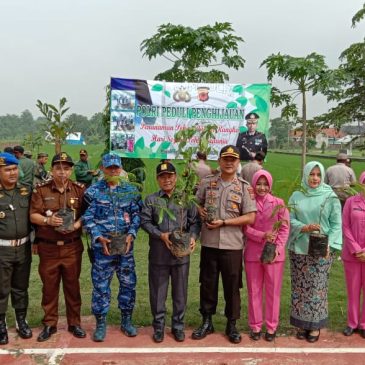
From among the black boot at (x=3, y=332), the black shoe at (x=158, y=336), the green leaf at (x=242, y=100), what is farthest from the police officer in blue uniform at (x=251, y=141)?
the black boot at (x=3, y=332)

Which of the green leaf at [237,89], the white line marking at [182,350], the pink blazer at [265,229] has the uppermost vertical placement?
the green leaf at [237,89]

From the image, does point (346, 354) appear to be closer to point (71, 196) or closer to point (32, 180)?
point (71, 196)

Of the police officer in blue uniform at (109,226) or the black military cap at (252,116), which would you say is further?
the black military cap at (252,116)

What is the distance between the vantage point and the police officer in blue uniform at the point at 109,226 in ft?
11.5

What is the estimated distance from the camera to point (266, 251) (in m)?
3.37

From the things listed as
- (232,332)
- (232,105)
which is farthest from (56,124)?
(232,105)

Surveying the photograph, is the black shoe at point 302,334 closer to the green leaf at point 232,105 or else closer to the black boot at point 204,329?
the black boot at point 204,329

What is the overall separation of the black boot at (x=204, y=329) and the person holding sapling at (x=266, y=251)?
37 centimetres

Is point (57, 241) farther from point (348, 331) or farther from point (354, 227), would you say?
point (348, 331)

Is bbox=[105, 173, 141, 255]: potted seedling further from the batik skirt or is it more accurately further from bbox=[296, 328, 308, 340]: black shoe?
bbox=[296, 328, 308, 340]: black shoe

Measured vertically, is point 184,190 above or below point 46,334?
above

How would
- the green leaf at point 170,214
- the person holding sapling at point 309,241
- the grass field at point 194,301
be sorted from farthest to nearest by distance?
the grass field at point 194,301
the person holding sapling at point 309,241
the green leaf at point 170,214

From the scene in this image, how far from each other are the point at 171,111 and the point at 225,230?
3.44 meters

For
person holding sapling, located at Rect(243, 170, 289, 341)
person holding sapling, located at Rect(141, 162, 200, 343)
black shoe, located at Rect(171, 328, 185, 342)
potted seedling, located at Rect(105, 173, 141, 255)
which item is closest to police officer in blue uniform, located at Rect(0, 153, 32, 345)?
potted seedling, located at Rect(105, 173, 141, 255)
